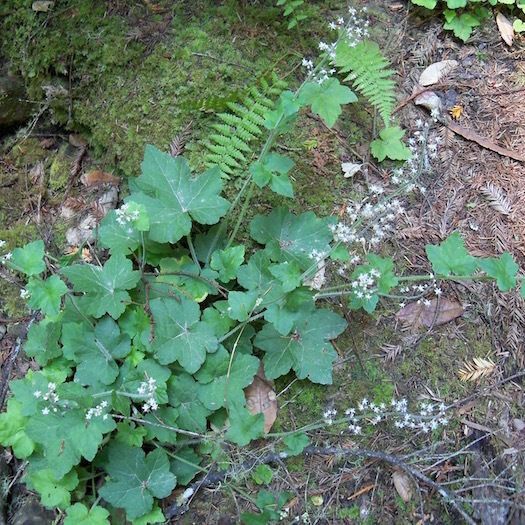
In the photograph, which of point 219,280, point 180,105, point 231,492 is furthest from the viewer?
point 180,105

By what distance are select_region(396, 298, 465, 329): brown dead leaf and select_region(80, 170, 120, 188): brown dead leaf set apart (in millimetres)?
1877

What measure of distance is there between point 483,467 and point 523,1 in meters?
2.80

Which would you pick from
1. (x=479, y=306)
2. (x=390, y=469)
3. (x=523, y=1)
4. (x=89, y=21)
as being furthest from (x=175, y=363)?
(x=523, y=1)

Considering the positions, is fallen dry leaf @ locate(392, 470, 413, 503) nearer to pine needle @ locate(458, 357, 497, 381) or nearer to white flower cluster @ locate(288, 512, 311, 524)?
white flower cluster @ locate(288, 512, 311, 524)

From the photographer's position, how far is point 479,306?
308 cm

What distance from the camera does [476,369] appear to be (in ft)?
9.78

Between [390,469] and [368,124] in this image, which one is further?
[368,124]

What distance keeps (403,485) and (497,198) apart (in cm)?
171

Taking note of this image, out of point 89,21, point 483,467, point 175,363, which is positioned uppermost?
point 89,21

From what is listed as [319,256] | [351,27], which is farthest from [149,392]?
[351,27]

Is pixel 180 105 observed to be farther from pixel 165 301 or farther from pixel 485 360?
pixel 485 360

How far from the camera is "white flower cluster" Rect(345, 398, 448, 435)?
107 inches

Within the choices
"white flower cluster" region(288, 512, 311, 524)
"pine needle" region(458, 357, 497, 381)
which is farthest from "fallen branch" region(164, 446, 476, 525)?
"pine needle" region(458, 357, 497, 381)

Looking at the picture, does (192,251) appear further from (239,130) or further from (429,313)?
(429,313)
